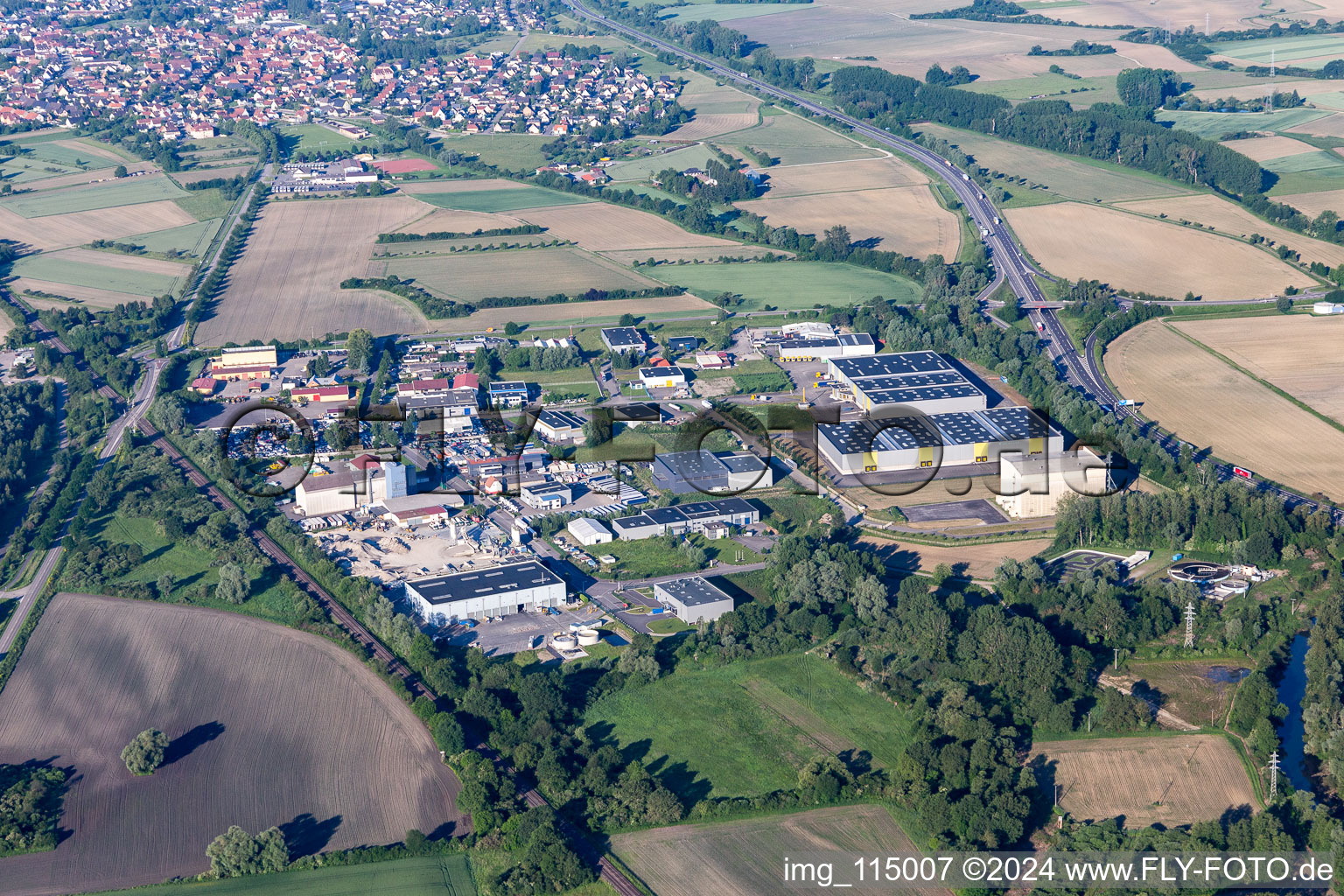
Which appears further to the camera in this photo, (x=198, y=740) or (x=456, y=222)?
(x=456, y=222)

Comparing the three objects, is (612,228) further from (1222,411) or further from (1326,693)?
(1326,693)

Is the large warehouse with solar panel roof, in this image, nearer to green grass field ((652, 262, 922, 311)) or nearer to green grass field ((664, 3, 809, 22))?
green grass field ((652, 262, 922, 311))

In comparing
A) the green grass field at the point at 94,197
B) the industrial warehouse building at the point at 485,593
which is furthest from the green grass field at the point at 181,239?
the industrial warehouse building at the point at 485,593

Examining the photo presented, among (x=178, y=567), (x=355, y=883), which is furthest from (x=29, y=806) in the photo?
(x=178, y=567)

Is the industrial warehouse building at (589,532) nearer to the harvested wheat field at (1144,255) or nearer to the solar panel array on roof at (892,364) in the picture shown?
the solar panel array on roof at (892,364)

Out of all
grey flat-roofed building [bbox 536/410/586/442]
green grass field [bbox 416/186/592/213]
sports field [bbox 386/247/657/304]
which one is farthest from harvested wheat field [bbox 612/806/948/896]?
green grass field [bbox 416/186/592/213]

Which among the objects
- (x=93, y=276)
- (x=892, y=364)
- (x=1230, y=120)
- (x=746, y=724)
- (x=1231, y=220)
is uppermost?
(x=1230, y=120)

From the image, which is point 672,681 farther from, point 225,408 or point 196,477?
point 225,408
